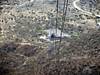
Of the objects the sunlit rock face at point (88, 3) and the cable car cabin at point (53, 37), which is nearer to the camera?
the cable car cabin at point (53, 37)

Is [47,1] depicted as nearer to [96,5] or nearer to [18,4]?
[18,4]

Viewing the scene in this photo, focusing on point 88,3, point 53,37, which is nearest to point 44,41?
point 53,37

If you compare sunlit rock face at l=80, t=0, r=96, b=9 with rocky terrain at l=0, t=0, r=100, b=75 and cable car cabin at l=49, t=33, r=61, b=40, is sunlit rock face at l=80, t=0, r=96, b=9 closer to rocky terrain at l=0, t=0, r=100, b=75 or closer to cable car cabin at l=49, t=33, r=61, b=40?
rocky terrain at l=0, t=0, r=100, b=75

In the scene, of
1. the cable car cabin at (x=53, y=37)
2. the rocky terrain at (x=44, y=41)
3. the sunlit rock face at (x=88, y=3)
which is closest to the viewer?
the rocky terrain at (x=44, y=41)

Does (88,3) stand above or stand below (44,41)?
above

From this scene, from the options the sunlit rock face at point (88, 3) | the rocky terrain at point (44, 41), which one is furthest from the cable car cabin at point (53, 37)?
the sunlit rock face at point (88, 3)

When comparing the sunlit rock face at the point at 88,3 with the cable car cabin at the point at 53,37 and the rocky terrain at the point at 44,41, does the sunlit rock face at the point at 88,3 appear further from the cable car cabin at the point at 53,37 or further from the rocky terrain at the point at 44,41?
the cable car cabin at the point at 53,37

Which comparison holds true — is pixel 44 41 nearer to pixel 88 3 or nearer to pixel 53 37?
pixel 53 37

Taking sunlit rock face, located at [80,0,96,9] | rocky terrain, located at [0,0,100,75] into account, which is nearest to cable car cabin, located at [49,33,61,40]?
rocky terrain, located at [0,0,100,75]

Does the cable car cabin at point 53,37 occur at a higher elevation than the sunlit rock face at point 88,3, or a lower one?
lower

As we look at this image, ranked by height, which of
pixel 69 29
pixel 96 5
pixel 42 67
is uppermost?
pixel 96 5

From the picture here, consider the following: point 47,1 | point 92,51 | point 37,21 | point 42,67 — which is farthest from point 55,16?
point 42,67
